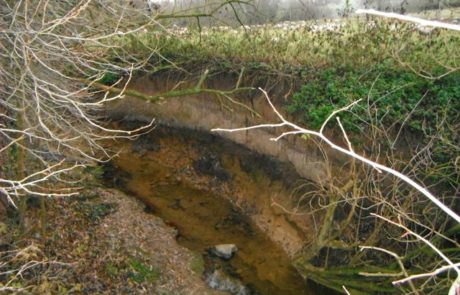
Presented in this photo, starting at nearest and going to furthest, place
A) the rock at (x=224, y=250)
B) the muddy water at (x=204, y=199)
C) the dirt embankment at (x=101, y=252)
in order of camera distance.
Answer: the dirt embankment at (x=101, y=252) < the muddy water at (x=204, y=199) < the rock at (x=224, y=250)

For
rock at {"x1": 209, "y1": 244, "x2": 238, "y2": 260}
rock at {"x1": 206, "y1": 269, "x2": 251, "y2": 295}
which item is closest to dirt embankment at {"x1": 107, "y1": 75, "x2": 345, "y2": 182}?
rock at {"x1": 209, "y1": 244, "x2": 238, "y2": 260}

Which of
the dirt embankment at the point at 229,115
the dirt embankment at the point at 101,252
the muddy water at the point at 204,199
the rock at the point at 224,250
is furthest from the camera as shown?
the dirt embankment at the point at 229,115

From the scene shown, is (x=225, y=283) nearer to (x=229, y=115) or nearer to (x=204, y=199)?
(x=204, y=199)

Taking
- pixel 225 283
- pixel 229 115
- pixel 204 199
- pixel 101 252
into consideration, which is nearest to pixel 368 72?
pixel 229 115

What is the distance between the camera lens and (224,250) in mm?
7438

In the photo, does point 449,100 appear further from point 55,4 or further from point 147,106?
point 147,106

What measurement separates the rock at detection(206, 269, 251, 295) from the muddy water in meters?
0.12

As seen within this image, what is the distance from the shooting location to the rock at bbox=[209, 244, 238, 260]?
291 inches

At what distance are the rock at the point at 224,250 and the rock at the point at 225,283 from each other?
0.39 meters

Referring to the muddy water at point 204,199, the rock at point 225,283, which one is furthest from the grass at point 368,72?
the rock at point 225,283

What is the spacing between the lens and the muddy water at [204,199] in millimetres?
7242

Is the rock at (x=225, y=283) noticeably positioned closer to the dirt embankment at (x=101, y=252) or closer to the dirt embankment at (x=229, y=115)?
the dirt embankment at (x=101, y=252)

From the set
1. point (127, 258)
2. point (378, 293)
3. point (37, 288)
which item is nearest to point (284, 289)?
point (378, 293)

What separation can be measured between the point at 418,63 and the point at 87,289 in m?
6.19
